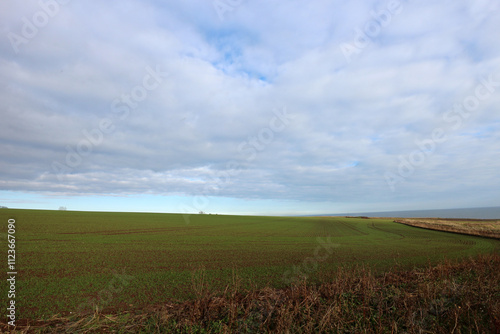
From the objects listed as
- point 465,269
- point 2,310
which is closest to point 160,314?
point 2,310

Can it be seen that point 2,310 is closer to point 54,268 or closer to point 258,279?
point 54,268

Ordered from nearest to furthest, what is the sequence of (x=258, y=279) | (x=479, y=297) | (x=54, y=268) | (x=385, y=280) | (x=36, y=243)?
(x=479, y=297) < (x=385, y=280) < (x=258, y=279) < (x=54, y=268) < (x=36, y=243)

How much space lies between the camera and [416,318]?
26.2 ft

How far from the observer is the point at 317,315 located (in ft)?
25.9

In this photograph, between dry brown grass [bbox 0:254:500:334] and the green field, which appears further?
the green field

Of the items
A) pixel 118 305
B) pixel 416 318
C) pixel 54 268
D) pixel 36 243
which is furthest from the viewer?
pixel 36 243

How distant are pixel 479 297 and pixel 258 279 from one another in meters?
8.87

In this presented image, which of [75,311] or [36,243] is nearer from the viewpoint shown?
[75,311]

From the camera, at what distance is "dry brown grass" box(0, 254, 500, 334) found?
7.30 m

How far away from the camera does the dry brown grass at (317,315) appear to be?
7305 millimetres

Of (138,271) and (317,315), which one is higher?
(317,315)

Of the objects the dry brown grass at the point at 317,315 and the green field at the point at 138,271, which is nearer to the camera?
the dry brown grass at the point at 317,315

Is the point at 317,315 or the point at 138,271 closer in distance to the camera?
the point at 317,315

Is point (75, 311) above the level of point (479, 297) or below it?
below
